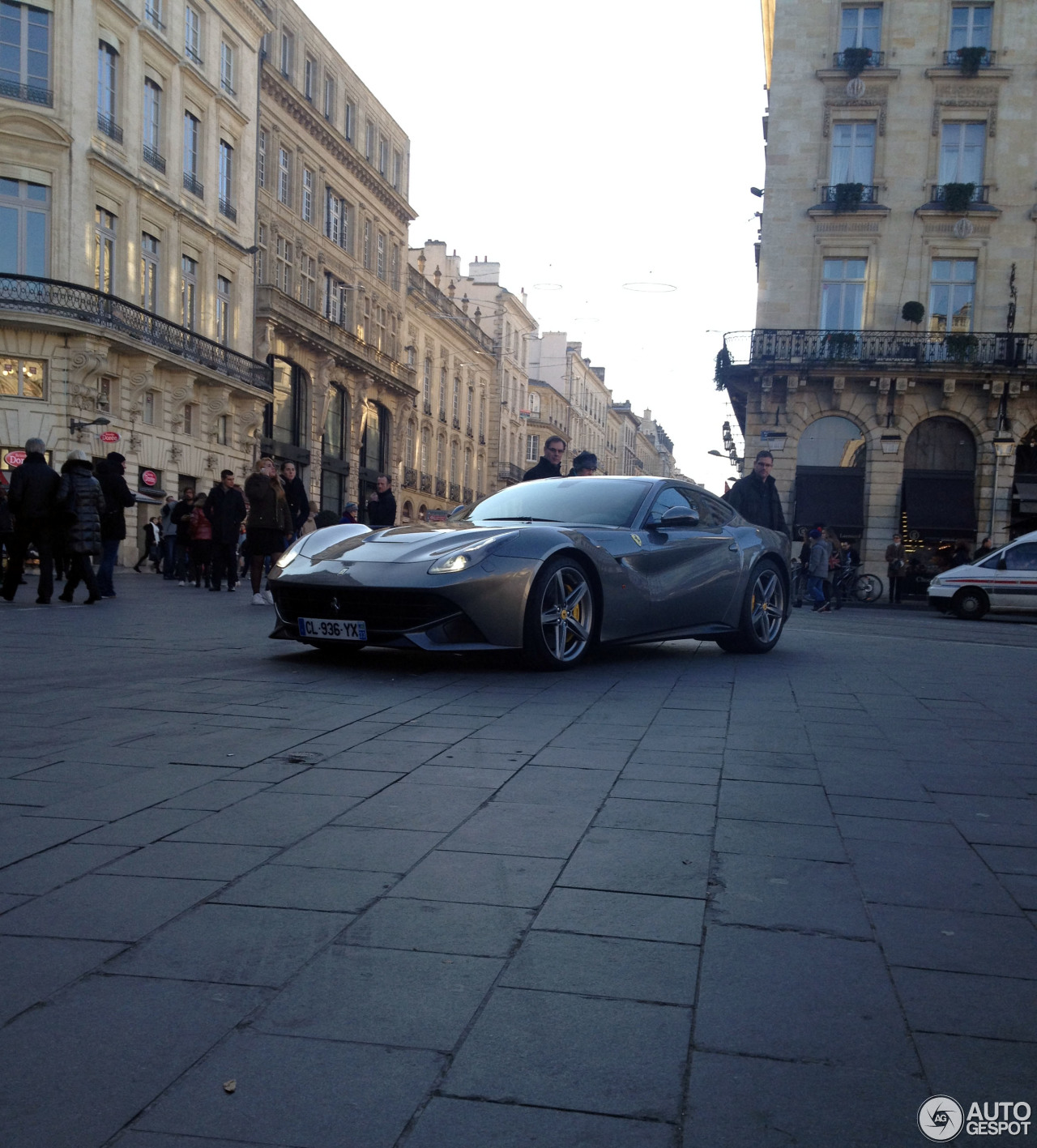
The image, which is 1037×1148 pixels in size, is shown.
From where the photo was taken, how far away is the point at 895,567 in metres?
31.4

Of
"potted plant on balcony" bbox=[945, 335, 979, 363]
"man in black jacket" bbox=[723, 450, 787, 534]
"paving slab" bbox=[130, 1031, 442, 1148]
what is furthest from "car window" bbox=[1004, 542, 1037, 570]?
"paving slab" bbox=[130, 1031, 442, 1148]

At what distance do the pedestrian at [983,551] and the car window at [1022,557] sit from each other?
0.56 m

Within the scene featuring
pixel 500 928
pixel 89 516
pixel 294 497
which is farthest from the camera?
pixel 294 497

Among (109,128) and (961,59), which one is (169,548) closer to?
(109,128)

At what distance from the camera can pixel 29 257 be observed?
32031 mm

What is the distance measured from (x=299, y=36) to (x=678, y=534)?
1725 inches

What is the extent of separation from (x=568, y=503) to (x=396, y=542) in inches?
59.8

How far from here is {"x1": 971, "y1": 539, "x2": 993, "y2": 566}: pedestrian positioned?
25348mm

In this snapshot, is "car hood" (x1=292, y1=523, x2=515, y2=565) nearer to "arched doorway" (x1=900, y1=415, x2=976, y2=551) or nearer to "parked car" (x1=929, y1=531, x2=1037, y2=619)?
"parked car" (x1=929, y1=531, x2=1037, y2=619)

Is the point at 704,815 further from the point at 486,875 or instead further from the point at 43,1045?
the point at 43,1045

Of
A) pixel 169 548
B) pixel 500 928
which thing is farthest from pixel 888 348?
pixel 500 928

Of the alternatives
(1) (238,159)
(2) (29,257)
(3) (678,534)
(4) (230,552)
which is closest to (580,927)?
(3) (678,534)

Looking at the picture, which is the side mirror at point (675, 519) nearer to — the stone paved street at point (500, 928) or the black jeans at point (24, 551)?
the stone paved street at point (500, 928)

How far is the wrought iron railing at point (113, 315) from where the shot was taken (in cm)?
3131
